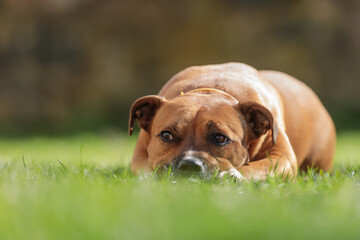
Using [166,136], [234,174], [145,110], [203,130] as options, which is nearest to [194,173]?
[234,174]

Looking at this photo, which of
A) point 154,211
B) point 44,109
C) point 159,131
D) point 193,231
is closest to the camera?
point 193,231

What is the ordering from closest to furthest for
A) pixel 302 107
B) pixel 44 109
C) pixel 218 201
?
pixel 218 201 < pixel 302 107 < pixel 44 109

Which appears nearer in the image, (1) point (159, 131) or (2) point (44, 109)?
(1) point (159, 131)

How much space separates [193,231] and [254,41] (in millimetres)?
10081

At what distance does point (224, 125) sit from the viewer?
12.5ft

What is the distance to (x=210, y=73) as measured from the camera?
4.72 m

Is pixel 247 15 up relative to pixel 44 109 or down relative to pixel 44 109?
up

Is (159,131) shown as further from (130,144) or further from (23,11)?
(23,11)

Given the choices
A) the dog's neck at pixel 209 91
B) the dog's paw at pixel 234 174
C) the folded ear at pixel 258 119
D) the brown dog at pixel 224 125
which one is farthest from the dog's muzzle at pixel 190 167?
the dog's neck at pixel 209 91

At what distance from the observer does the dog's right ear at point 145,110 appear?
412 centimetres

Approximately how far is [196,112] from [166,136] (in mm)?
267

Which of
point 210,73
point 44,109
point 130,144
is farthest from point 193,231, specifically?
point 44,109

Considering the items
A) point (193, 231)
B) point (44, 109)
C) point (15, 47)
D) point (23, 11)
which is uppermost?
point (193, 231)

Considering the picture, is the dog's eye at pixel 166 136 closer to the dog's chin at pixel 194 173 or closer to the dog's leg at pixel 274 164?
the dog's chin at pixel 194 173
